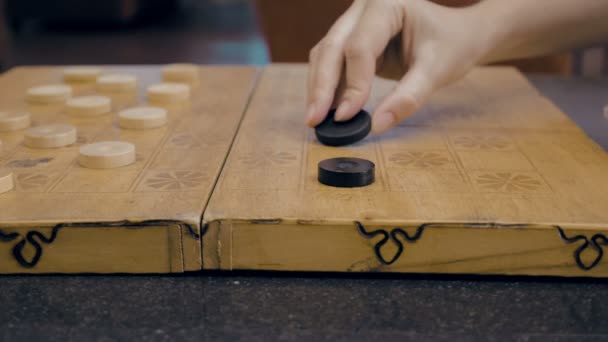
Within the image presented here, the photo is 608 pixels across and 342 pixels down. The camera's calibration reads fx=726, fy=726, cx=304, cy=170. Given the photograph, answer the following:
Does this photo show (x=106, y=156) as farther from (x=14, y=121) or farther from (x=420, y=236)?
(x=420, y=236)

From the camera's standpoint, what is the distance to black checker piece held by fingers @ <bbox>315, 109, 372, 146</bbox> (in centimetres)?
97

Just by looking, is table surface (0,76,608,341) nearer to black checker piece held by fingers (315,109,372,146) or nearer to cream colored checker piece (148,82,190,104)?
black checker piece held by fingers (315,109,372,146)

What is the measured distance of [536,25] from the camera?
3.75ft

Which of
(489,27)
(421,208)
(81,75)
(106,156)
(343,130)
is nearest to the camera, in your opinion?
(421,208)

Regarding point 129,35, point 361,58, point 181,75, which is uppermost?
point 361,58

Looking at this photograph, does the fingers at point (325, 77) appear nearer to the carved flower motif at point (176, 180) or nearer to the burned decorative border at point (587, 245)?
the carved flower motif at point (176, 180)

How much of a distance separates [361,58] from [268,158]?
19cm

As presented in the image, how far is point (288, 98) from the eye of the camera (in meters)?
1.29

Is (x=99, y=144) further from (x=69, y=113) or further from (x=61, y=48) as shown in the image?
(x=61, y=48)

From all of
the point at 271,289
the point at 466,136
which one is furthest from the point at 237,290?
the point at 466,136

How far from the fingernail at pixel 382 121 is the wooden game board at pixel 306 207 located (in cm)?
2

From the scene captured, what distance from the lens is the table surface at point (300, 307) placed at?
583mm

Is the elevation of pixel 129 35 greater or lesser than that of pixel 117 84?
lesser

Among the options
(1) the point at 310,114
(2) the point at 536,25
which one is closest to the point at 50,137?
(1) the point at 310,114
